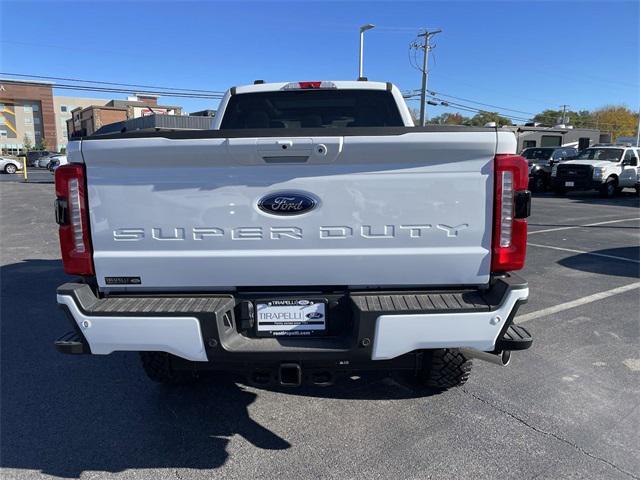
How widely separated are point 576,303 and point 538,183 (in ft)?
60.3

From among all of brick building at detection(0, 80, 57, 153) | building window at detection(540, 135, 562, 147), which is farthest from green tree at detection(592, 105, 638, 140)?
brick building at detection(0, 80, 57, 153)

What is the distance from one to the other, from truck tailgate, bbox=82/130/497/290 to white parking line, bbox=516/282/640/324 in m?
2.98

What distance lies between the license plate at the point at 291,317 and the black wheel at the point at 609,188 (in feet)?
68.6

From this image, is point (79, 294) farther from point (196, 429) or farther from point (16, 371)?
point (16, 371)

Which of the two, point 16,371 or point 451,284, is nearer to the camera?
point 451,284

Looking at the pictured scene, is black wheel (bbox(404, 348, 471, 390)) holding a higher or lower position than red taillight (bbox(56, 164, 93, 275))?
lower

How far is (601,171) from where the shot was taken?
19.4 meters

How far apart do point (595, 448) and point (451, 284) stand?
4.56 ft

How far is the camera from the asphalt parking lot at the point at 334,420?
8.84ft

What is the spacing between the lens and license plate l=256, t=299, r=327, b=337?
2584mm

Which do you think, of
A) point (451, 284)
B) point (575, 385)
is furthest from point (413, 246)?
point (575, 385)

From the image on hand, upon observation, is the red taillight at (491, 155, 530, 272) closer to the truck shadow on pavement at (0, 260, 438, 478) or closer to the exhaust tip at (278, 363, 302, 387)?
the exhaust tip at (278, 363, 302, 387)

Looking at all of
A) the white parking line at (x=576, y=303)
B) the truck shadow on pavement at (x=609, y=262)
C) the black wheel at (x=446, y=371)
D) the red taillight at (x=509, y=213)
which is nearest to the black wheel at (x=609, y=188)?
the truck shadow on pavement at (x=609, y=262)

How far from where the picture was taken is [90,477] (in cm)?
262
